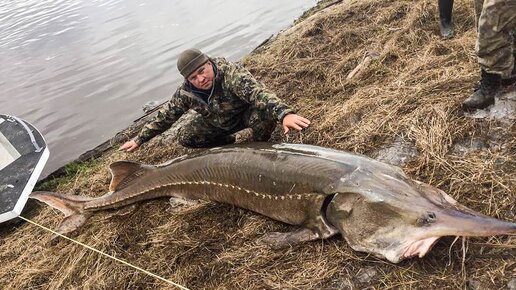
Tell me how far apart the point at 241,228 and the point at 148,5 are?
570 inches

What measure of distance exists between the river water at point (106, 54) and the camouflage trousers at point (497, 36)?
6984mm

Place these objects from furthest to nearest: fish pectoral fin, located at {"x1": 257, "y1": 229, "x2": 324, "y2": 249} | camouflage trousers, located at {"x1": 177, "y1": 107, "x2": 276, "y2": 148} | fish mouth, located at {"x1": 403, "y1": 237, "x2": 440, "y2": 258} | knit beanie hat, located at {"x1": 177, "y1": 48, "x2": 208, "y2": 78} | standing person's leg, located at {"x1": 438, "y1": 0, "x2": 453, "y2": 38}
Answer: standing person's leg, located at {"x1": 438, "y1": 0, "x2": 453, "y2": 38}, camouflage trousers, located at {"x1": 177, "y1": 107, "x2": 276, "y2": 148}, knit beanie hat, located at {"x1": 177, "y1": 48, "x2": 208, "y2": 78}, fish pectoral fin, located at {"x1": 257, "y1": 229, "x2": 324, "y2": 249}, fish mouth, located at {"x1": 403, "y1": 237, "x2": 440, "y2": 258}

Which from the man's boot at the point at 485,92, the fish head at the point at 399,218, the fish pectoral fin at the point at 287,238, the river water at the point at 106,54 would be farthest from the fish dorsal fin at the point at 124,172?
the river water at the point at 106,54

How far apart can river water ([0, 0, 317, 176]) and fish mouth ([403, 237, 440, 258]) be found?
22.6 feet

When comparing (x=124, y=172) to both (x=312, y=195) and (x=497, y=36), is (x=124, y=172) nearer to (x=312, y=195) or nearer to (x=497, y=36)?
(x=312, y=195)

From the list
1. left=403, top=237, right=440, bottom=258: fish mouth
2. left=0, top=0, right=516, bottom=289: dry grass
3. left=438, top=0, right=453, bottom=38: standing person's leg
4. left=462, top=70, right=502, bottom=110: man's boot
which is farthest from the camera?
left=438, top=0, right=453, bottom=38: standing person's leg

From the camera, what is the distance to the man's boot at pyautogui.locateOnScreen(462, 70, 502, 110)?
3770 millimetres

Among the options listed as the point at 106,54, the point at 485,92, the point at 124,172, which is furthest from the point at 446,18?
the point at 106,54

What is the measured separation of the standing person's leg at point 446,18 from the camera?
563 centimetres

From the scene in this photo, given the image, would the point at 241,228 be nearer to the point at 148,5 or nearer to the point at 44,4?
the point at 148,5

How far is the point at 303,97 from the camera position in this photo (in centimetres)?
586

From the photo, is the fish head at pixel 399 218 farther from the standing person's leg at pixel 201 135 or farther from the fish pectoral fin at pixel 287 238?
the standing person's leg at pixel 201 135

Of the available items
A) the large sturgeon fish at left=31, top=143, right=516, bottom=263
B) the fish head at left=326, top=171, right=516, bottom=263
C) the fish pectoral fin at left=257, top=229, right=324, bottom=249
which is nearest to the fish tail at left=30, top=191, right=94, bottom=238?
the large sturgeon fish at left=31, top=143, right=516, bottom=263

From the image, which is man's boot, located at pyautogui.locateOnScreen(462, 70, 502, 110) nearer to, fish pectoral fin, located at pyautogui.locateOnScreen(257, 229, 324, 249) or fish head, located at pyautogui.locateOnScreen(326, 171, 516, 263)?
fish head, located at pyautogui.locateOnScreen(326, 171, 516, 263)
